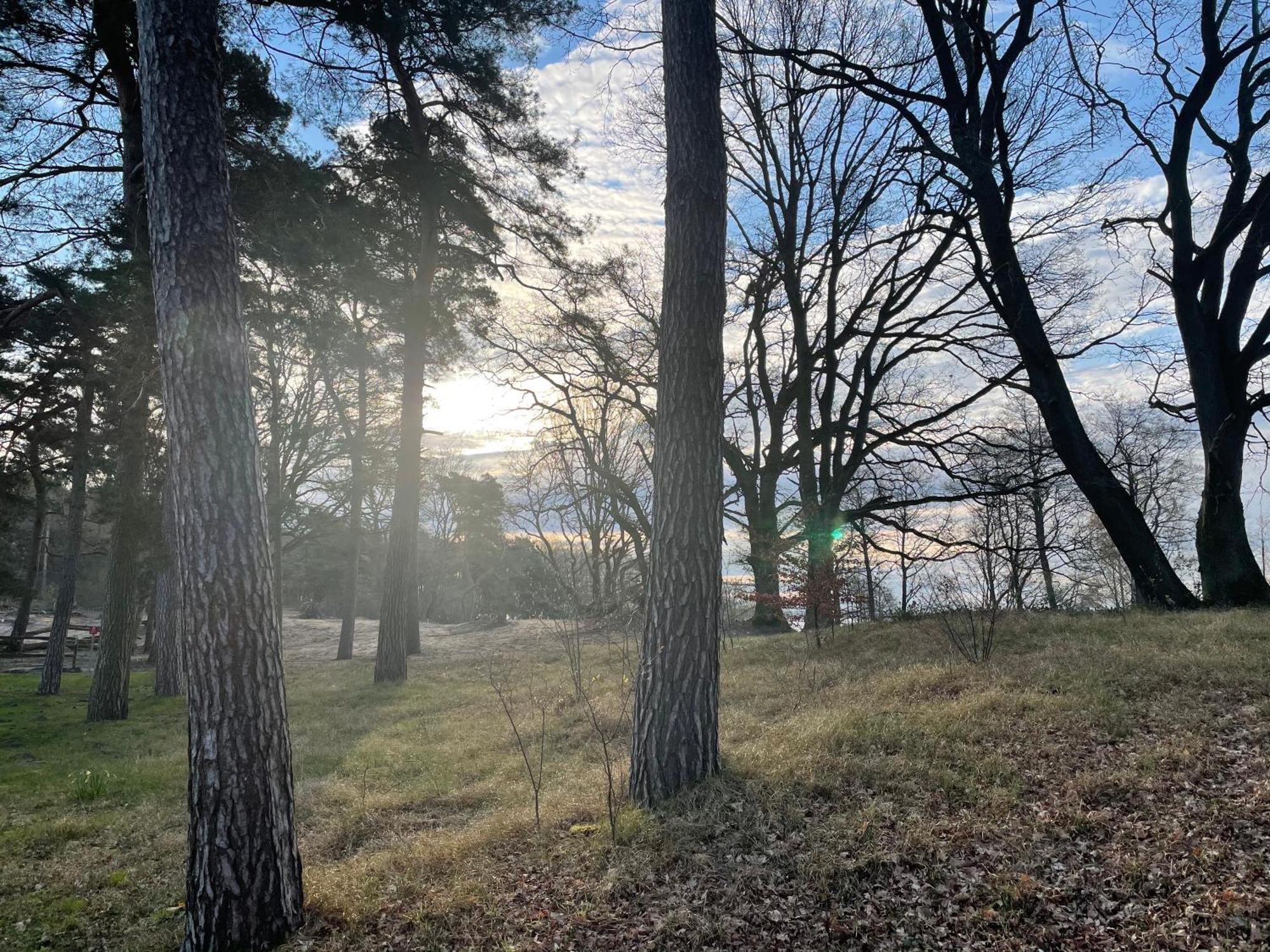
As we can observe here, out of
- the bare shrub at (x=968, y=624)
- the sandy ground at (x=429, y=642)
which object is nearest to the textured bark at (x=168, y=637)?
the sandy ground at (x=429, y=642)

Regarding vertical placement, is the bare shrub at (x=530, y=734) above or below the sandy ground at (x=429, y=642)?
above

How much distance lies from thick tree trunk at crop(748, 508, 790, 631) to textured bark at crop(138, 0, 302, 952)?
9.73 metres

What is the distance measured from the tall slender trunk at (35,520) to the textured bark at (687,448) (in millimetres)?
15012

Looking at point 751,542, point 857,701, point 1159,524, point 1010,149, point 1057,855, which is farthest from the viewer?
point 1159,524

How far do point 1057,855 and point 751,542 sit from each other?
10650mm

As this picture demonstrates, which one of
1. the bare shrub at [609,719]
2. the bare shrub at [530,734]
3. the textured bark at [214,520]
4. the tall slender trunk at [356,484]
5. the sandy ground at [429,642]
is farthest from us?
the tall slender trunk at [356,484]

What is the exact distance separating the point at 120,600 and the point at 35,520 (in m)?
12.8

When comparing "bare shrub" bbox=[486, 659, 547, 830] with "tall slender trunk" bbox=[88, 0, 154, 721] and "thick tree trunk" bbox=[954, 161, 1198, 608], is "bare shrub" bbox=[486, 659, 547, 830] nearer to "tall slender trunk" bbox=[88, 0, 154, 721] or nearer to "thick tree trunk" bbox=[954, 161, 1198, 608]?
"tall slender trunk" bbox=[88, 0, 154, 721]

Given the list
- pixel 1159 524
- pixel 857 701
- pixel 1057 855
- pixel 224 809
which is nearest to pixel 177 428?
pixel 224 809

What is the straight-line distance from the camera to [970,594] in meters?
8.30

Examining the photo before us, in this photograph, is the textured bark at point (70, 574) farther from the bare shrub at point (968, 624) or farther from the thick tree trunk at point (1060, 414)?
the thick tree trunk at point (1060, 414)

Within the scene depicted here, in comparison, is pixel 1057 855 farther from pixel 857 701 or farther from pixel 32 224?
pixel 32 224

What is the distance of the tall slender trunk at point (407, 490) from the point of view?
1181 cm

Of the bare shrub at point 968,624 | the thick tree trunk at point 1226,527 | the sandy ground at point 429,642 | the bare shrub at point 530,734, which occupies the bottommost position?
the sandy ground at point 429,642
